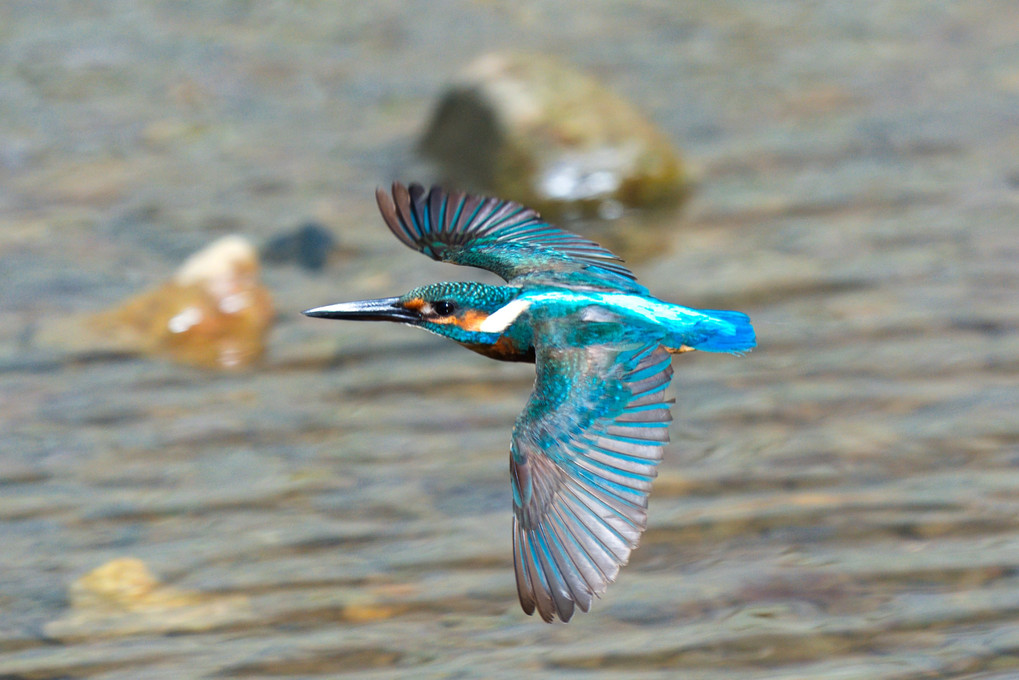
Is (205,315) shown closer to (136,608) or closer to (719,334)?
(136,608)

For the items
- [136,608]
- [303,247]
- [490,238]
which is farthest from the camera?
[303,247]

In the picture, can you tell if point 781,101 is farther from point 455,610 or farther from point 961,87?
point 455,610

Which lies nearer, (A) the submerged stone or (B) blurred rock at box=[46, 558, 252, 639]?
(B) blurred rock at box=[46, 558, 252, 639]

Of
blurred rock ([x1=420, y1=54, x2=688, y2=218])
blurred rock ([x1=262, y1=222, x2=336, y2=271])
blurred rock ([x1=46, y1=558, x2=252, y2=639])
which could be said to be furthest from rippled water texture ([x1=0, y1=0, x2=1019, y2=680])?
blurred rock ([x1=420, y1=54, x2=688, y2=218])

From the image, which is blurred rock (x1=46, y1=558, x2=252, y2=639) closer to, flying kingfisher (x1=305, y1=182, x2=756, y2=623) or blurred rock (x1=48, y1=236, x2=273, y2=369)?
flying kingfisher (x1=305, y1=182, x2=756, y2=623)

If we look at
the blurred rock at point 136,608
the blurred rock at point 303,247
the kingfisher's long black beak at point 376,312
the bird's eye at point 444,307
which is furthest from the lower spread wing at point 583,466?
the blurred rock at point 303,247

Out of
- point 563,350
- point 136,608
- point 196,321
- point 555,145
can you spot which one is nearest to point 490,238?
point 563,350
